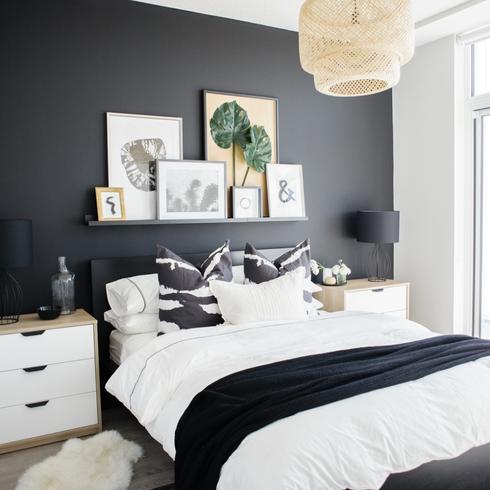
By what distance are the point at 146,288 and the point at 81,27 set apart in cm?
182

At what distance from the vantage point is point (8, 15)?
3.18 m

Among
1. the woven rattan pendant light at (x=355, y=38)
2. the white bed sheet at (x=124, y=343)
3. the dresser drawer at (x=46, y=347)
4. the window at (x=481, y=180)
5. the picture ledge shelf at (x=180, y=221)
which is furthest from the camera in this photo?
the window at (x=481, y=180)

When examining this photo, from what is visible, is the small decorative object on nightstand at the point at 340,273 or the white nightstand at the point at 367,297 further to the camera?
the small decorative object on nightstand at the point at 340,273

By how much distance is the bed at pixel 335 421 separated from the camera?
1.61m

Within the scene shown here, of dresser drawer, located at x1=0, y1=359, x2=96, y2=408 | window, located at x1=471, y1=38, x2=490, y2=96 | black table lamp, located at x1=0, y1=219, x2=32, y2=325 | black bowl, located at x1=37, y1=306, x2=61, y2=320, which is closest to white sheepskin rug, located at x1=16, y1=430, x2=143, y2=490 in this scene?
dresser drawer, located at x1=0, y1=359, x2=96, y2=408

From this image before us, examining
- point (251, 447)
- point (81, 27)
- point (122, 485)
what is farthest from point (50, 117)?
point (251, 447)

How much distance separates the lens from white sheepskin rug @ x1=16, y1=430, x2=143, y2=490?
7.83ft

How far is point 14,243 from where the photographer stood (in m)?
2.86

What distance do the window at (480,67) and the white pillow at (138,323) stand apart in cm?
325

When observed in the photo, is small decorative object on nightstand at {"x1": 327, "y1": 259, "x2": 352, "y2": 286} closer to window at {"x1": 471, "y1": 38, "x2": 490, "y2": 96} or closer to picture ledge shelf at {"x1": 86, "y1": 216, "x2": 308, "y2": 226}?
picture ledge shelf at {"x1": 86, "y1": 216, "x2": 308, "y2": 226}

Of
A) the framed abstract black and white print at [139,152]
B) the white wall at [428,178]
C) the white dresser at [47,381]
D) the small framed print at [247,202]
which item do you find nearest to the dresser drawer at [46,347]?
the white dresser at [47,381]

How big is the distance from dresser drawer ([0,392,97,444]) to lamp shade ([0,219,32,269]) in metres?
0.81

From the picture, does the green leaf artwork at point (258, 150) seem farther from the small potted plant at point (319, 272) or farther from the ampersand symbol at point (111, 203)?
the ampersand symbol at point (111, 203)

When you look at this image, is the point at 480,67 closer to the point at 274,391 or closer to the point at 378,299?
the point at 378,299
